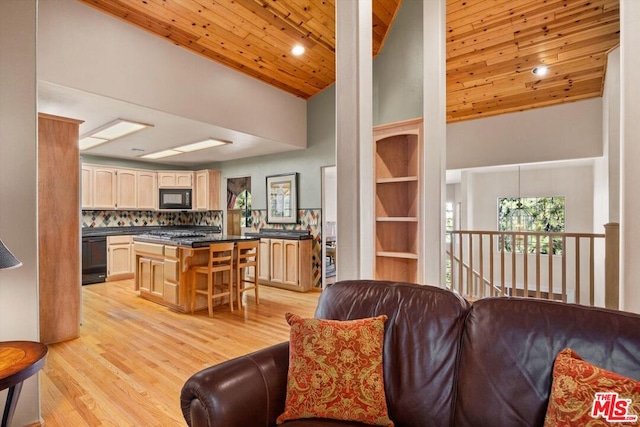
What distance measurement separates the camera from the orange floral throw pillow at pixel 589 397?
0.94 metres

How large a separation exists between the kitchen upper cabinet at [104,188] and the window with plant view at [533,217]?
8.02m

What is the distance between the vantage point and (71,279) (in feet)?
11.1

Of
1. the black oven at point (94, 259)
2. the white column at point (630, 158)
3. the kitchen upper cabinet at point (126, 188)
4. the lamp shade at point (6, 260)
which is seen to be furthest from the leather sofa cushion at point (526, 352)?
the kitchen upper cabinet at point (126, 188)

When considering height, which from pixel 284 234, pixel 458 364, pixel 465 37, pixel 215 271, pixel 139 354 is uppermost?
pixel 465 37

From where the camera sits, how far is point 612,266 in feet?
9.96

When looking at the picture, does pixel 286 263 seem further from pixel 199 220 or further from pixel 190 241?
pixel 199 220

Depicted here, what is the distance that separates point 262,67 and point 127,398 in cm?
405

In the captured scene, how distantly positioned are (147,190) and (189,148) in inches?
78.8

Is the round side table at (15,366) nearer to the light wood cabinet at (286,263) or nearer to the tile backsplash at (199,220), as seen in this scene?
the light wood cabinet at (286,263)

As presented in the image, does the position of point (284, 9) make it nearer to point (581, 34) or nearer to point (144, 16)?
point (144, 16)

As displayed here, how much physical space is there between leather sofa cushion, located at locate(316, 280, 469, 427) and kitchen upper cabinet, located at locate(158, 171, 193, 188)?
640 centimetres

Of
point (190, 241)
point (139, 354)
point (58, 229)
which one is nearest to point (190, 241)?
point (190, 241)

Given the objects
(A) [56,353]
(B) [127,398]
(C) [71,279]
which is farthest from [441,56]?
(A) [56,353]

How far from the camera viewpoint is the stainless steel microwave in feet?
23.3
